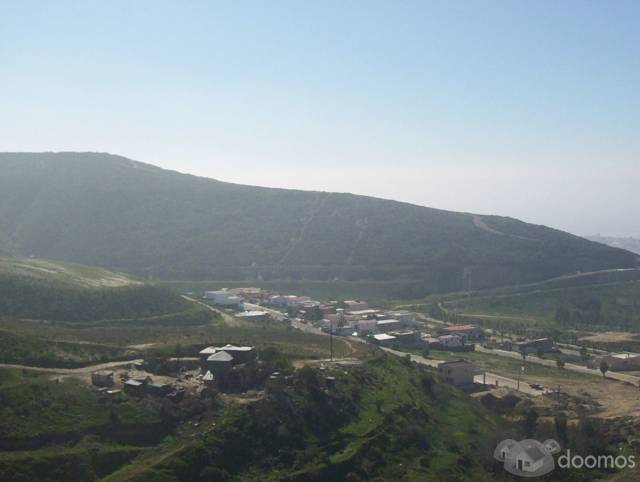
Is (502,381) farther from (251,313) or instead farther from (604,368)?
(251,313)

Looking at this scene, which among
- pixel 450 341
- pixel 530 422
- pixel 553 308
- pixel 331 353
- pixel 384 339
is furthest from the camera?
pixel 553 308

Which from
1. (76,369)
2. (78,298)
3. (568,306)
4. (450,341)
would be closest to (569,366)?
(450,341)

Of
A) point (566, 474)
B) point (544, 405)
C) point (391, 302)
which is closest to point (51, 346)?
point (566, 474)

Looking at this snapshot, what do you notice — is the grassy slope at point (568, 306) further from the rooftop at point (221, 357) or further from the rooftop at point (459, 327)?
the rooftop at point (221, 357)

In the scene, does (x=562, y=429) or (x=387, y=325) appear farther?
(x=387, y=325)

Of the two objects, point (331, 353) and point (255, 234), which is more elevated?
point (255, 234)

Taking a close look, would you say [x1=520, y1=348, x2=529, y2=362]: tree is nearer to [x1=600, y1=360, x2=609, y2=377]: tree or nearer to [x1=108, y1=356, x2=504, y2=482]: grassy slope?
[x1=600, y1=360, x2=609, y2=377]: tree
